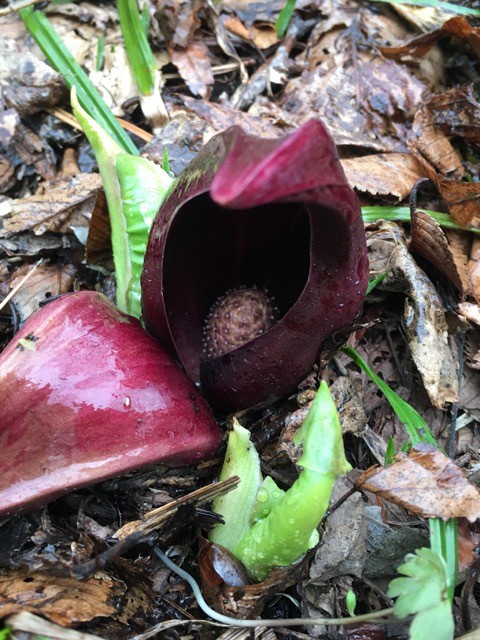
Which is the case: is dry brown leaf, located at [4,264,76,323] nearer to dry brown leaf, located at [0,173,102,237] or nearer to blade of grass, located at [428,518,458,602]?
dry brown leaf, located at [0,173,102,237]

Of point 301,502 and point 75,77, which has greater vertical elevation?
point 75,77

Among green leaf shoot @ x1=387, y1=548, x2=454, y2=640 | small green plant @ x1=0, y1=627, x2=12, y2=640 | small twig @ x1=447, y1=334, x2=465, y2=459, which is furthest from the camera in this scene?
small twig @ x1=447, y1=334, x2=465, y2=459

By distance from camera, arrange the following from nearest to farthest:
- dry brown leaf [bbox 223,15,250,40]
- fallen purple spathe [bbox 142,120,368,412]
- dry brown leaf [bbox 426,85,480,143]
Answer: fallen purple spathe [bbox 142,120,368,412] → dry brown leaf [bbox 426,85,480,143] → dry brown leaf [bbox 223,15,250,40]

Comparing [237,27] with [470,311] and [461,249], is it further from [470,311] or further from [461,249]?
[470,311]

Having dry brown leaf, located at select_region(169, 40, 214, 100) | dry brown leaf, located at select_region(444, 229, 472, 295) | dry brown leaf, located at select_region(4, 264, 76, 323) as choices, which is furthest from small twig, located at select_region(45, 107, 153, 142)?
dry brown leaf, located at select_region(444, 229, 472, 295)

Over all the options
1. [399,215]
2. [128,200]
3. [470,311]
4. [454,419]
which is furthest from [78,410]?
[399,215]

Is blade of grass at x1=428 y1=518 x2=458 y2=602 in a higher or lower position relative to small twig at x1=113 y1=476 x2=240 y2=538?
lower

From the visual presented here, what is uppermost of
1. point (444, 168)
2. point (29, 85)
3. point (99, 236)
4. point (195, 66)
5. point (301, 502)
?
point (29, 85)

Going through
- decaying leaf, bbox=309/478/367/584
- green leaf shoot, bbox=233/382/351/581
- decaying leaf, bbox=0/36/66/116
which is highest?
decaying leaf, bbox=0/36/66/116

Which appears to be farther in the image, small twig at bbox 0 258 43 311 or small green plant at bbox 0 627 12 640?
small twig at bbox 0 258 43 311
